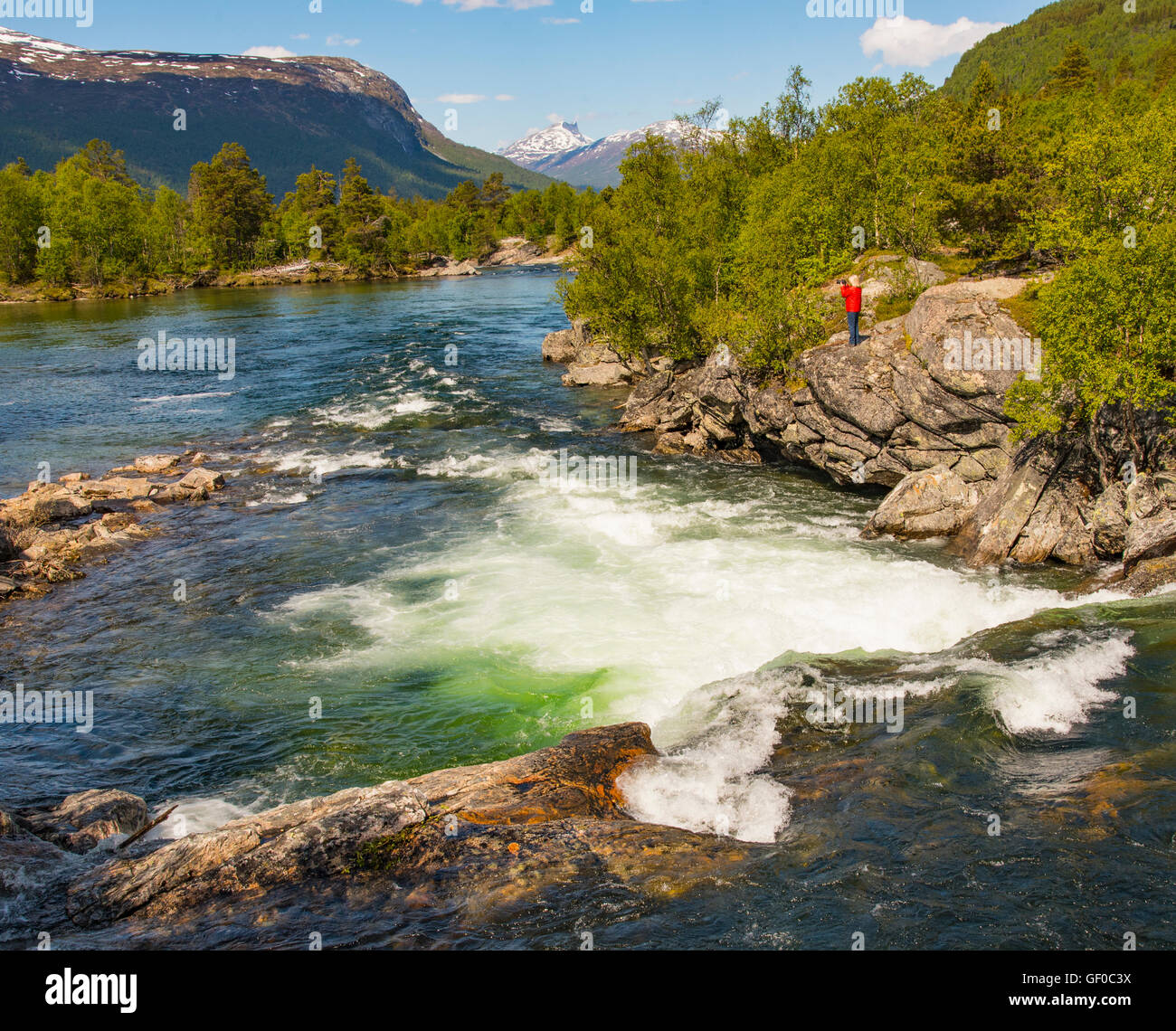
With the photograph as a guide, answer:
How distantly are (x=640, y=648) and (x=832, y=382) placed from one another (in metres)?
15.2

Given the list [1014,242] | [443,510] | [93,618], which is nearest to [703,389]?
[443,510]

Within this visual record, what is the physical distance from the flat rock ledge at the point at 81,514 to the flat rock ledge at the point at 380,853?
15985 millimetres

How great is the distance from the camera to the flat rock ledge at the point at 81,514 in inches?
976

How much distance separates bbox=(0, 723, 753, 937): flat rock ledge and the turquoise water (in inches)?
17.3

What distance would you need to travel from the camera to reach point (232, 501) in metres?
31.5

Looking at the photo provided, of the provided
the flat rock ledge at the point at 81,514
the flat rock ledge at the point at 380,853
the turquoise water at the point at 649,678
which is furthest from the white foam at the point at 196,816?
Answer: the flat rock ledge at the point at 81,514

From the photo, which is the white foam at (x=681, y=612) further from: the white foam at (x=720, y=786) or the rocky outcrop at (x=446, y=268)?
the rocky outcrop at (x=446, y=268)

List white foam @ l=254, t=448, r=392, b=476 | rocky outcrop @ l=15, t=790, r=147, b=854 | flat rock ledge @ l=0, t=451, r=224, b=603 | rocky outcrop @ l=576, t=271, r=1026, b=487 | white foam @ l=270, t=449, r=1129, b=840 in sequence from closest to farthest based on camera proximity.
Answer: rocky outcrop @ l=15, t=790, r=147, b=854, white foam @ l=270, t=449, r=1129, b=840, flat rock ledge @ l=0, t=451, r=224, b=603, rocky outcrop @ l=576, t=271, r=1026, b=487, white foam @ l=254, t=448, r=392, b=476

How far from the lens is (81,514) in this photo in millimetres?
29766

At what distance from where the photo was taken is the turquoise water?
9.58 m

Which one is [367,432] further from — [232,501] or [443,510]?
[443,510]

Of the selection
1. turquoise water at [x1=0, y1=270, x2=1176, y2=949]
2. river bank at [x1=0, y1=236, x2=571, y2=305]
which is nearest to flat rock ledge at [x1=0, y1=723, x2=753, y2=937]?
turquoise water at [x1=0, y1=270, x2=1176, y2=949]

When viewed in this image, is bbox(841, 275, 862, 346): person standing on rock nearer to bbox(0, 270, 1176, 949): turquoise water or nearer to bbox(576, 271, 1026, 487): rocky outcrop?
bbox(576, 271, 1026, 487): rocky outcrop

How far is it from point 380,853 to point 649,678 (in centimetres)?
906
